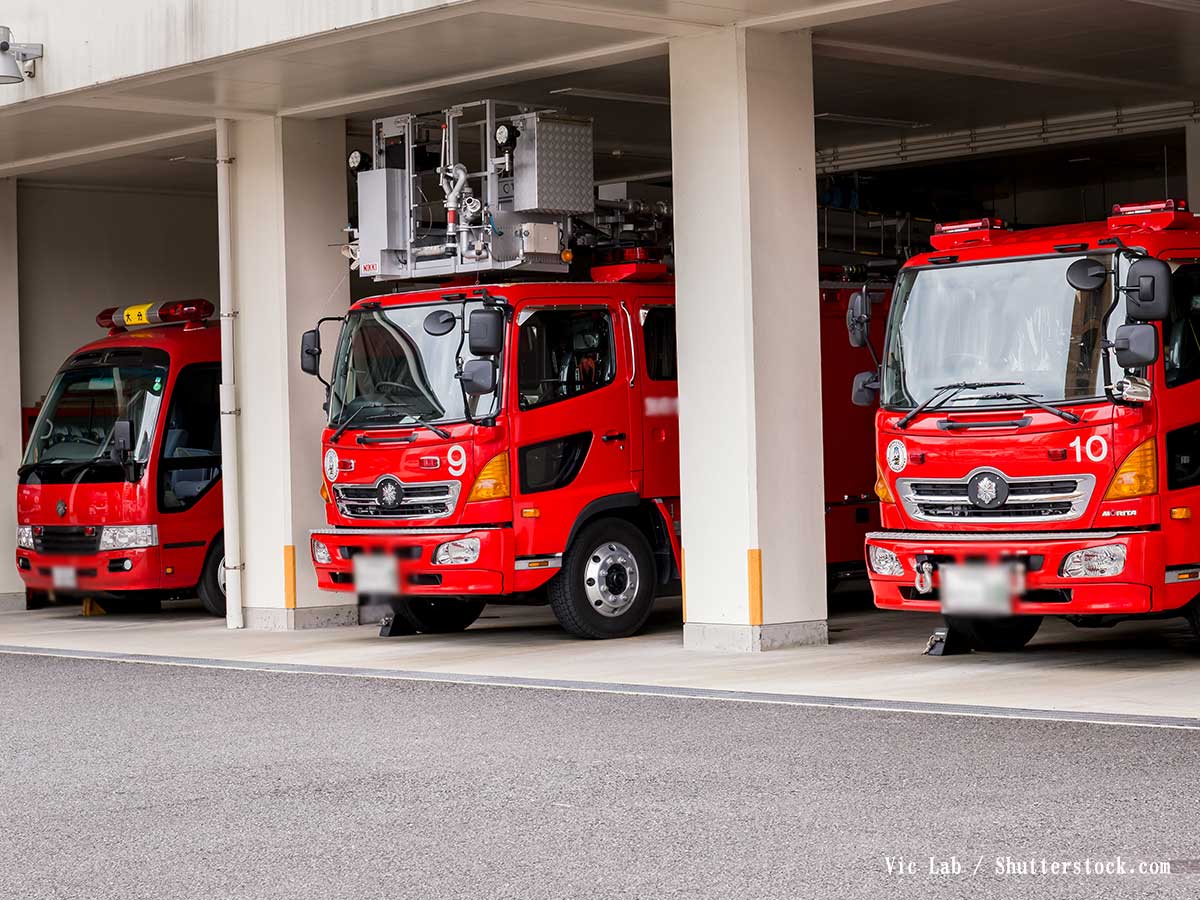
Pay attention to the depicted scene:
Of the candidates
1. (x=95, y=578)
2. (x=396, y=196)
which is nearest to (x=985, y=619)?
(x=396, y=196)

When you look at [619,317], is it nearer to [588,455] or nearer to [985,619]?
[588,455]

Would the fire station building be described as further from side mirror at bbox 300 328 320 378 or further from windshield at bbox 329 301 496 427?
windshield at bbox 329 301 496 427

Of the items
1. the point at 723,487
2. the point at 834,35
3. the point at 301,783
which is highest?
the point at 834,35

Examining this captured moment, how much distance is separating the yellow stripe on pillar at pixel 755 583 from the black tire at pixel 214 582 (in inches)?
264

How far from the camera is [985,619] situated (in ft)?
41.9

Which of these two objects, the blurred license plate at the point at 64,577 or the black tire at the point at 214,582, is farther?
the black tire at the point at 214,582

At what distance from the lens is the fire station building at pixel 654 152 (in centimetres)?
1342

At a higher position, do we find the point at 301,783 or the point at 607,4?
the point at 607,4

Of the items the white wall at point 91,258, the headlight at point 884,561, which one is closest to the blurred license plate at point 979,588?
the headlight at point 884,561

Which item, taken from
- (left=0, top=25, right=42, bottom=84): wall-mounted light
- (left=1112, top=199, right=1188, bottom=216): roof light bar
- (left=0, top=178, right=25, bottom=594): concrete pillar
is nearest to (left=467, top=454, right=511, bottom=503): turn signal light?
(left=1112, top=199, right=1188, bottom=216): roof light bar

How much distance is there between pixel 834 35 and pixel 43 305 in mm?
10620

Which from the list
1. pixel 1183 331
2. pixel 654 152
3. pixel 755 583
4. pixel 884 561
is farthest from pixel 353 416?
pixel 654 152

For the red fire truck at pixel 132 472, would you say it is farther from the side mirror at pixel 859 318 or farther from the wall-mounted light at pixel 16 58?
the side mirror at pixel 859 318

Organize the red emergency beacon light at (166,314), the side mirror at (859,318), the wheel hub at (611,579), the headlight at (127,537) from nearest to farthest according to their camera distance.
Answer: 1. the side mirror at (859,318)
2. the wheel hub at (611,579)
3. the headlight at (127,537)
4. the red emergency beacon light at (166,314)
